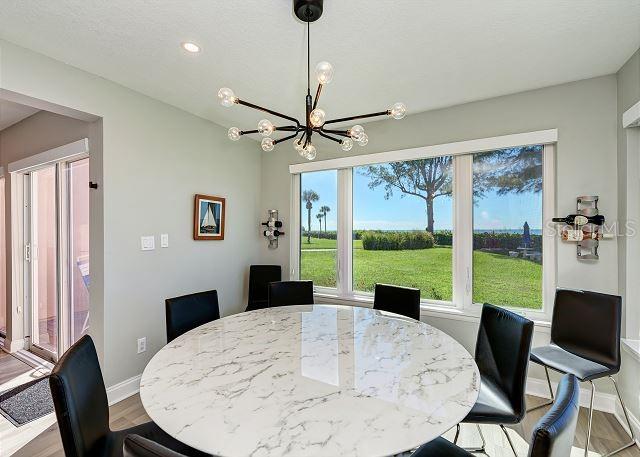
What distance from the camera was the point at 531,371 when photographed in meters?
2.47

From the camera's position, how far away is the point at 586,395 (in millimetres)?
2262

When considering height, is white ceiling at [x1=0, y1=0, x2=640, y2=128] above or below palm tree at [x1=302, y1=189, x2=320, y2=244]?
above

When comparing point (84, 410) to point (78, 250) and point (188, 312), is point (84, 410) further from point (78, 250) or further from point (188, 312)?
point (78, 250)

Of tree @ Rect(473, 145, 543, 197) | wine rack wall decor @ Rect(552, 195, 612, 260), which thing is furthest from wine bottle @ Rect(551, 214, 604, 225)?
tree @ Rect(473, 145, 543, 197)

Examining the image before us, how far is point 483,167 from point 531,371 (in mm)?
1776

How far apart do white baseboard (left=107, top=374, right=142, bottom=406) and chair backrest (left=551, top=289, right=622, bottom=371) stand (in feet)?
10.9

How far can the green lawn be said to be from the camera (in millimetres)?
2590

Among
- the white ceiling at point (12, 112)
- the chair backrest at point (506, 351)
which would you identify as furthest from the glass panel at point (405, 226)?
the white ceiling at point (12, 112)

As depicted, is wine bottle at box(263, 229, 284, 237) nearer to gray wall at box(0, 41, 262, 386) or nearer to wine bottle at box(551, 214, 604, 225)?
gray wall at box(0, 41, 262, 386)

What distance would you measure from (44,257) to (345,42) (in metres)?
3.74

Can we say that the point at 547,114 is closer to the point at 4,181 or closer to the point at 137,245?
the point at 137,245

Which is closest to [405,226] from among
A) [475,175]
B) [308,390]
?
[475,175]

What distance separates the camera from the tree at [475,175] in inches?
101

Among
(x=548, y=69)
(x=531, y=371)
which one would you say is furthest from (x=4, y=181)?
(x=531, y=371)
